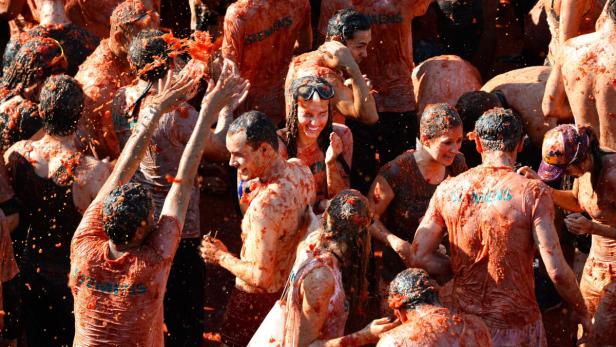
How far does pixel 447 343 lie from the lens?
7.23 meters

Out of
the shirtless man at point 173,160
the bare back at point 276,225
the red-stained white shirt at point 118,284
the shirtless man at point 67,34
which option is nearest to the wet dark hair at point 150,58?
the shirtless man at point 173,160

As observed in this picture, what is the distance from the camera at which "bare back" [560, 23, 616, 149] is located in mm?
10172

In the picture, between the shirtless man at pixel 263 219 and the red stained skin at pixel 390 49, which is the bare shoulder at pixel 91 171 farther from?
the red stained skin at pixel 390 49

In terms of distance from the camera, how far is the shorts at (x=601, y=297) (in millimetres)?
9336

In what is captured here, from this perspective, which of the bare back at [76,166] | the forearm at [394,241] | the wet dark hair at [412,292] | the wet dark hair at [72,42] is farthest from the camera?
the wet dark hair at [72,42]

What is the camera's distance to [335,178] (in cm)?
975

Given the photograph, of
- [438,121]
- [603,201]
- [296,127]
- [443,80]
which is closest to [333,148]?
[296,127]

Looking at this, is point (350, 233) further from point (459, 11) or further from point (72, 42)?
point (459, 11)

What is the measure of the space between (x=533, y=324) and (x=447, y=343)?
4.82 feet

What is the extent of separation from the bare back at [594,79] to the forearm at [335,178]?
2028 millimetres

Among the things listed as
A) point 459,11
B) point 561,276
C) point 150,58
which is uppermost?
point 459,11

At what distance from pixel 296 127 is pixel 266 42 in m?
2.13

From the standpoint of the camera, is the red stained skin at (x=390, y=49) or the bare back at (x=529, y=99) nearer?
the bare back at (x=529, y=99)

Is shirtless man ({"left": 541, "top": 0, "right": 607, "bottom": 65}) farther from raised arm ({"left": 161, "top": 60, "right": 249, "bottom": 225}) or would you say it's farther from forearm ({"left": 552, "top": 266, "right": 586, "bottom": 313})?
raised arm ({"left": 161, "top": 60, "right": 249, "bottom": 225})
